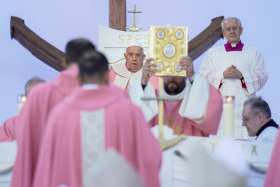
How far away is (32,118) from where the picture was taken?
5938 millimetres

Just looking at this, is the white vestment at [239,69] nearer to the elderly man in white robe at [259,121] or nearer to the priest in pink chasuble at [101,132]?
the elderly man in white robe at [259,121]

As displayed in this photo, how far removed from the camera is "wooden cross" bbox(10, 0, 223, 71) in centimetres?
998

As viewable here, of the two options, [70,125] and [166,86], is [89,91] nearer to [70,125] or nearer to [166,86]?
[70,125]

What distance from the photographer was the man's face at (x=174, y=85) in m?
7.23

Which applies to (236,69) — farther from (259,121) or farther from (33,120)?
(33,120)

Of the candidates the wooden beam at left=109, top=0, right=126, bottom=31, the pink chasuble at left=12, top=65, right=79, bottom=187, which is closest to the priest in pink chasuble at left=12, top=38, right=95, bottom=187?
the pink chasuble at left=12, top=65, right=79, bottom=187

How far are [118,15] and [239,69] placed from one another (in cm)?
173

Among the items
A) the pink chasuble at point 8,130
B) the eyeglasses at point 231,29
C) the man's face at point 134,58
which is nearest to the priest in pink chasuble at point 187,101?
the man's face at point 134,58

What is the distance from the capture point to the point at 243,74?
8.72m

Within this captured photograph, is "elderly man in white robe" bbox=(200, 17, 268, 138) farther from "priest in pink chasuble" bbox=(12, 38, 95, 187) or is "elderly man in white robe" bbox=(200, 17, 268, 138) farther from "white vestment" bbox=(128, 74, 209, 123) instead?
"priest in pink chasuble" bbox=(12, 38, 95, 187)

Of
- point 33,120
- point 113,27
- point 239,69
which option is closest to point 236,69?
point 239,69

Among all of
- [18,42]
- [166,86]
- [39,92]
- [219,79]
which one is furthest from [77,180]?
[18,42]

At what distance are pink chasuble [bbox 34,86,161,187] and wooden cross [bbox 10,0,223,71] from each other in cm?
461

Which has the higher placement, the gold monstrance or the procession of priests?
the gold monstrance
